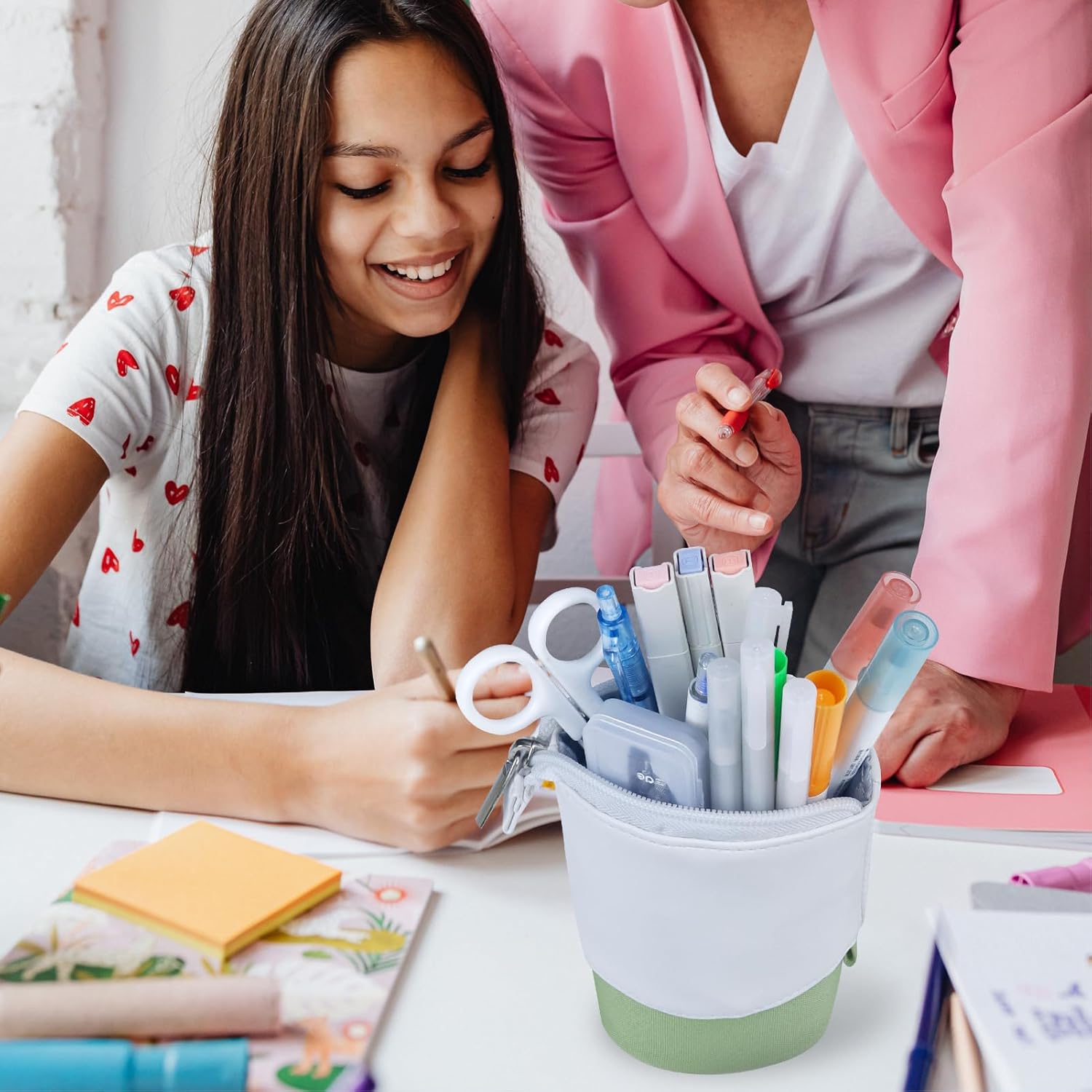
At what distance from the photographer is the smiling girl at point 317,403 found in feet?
2.64

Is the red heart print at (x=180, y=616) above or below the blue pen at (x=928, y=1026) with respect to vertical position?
below

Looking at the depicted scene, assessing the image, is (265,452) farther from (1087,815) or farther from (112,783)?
(1087,815)

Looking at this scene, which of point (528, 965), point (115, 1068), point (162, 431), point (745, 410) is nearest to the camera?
point (115, 1068)

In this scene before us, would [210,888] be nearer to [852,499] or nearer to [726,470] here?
[726,470]

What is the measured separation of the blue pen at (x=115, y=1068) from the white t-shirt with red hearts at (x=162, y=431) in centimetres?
57

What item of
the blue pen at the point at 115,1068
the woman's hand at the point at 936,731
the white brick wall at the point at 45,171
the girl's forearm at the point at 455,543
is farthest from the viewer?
the white brick wall at the point at 45,171

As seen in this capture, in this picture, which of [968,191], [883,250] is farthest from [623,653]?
[883,250]

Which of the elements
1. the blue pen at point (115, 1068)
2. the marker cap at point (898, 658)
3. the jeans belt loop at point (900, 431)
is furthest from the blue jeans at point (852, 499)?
the blue pen at point (115, 1068)

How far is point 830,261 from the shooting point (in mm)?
930

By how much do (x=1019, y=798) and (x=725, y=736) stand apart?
30 cm

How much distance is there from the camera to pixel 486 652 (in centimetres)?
43

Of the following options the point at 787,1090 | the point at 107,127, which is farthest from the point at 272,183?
the point at 107,127

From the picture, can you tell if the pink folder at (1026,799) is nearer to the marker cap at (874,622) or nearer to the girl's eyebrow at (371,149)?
the marker cap at (874,622)

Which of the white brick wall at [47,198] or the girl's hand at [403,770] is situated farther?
the white brick wall at [47,198]
